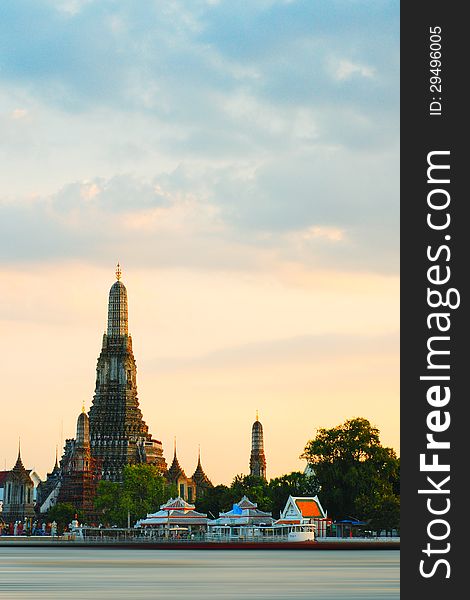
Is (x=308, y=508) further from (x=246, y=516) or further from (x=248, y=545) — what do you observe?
(x=246, y=516)

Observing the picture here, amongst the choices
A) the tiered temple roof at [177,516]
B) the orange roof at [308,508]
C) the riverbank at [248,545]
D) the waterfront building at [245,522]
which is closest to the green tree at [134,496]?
the tiered temple roof at [177,516]

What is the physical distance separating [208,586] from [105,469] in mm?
152389

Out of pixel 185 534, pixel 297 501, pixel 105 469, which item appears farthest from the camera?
pixel 105 469

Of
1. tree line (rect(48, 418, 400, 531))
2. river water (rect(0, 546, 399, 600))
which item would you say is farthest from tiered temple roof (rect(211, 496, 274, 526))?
river water (rect(0, 546, 399, 600))

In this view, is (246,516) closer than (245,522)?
No

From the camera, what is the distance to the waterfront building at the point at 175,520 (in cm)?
14425

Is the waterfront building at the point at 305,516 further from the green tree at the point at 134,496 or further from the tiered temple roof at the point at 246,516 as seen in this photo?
the green tree at the point at 134,496

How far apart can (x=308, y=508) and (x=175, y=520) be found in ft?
70.7

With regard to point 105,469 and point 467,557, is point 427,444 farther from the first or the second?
point 105,469

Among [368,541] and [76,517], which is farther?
[76,517]

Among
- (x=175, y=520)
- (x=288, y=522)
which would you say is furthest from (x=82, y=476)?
(x=288, y=522)

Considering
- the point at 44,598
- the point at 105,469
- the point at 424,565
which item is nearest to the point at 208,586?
the point at 44,598

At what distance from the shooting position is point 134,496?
168375 millimetres

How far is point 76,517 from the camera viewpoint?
18588 centimetres
